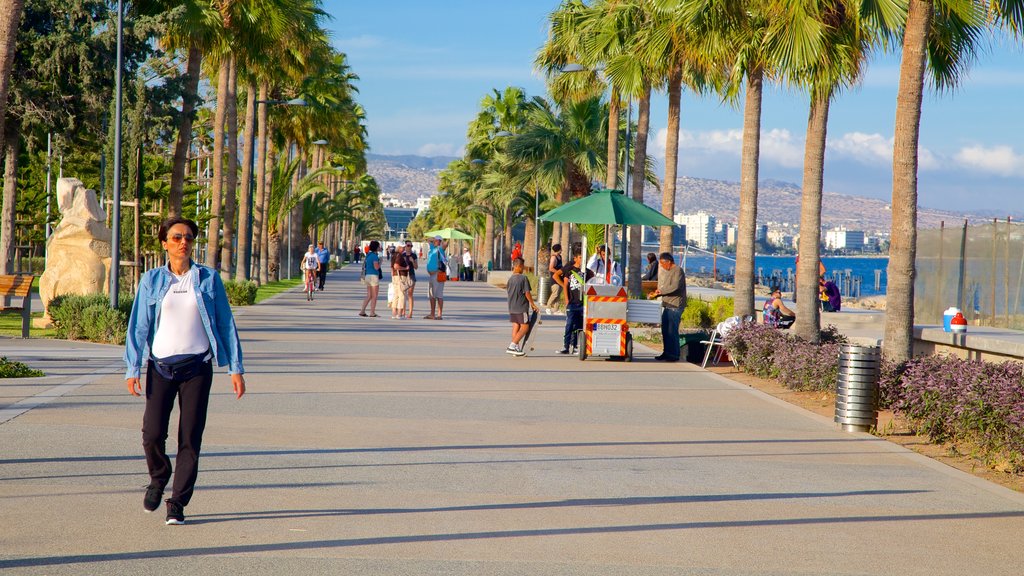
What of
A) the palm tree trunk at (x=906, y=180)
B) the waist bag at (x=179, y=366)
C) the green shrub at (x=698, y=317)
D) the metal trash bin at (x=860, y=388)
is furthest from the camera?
the green shrub at (x=698, y=317)

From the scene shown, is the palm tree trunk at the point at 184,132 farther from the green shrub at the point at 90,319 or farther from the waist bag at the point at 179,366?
the waist bag at the point at 179,366

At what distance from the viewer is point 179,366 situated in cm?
641

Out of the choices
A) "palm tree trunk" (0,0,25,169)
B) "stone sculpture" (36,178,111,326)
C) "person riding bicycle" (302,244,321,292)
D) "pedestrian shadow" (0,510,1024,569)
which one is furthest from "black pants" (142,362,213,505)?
"person riding bicycle" (302,244,321,292)

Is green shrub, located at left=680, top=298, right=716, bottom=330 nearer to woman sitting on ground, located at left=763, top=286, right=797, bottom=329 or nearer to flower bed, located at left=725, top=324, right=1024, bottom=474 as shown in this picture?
woman sitting on ground, located at left=763, top=286, right=797, bottom=329

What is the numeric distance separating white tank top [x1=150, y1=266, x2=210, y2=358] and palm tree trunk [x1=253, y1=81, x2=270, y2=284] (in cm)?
3704

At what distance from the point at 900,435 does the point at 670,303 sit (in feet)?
25.5

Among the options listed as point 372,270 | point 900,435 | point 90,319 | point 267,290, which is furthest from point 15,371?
point 267,290

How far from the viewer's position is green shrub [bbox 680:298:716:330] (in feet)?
80.0

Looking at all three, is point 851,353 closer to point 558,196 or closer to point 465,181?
point 558,196

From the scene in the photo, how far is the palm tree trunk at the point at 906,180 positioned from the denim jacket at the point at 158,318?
788cm

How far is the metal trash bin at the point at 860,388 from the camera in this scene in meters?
10.8

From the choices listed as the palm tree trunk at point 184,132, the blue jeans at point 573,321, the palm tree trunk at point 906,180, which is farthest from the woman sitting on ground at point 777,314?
the palm tree trunk at point 184,132

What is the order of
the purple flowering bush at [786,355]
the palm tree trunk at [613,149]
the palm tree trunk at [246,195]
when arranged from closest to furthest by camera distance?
the purple flowering bush at [786,355]
the palm tree trunk at [613,149]
the palm tree trunk at [246,195]

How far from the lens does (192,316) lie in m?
6.50
